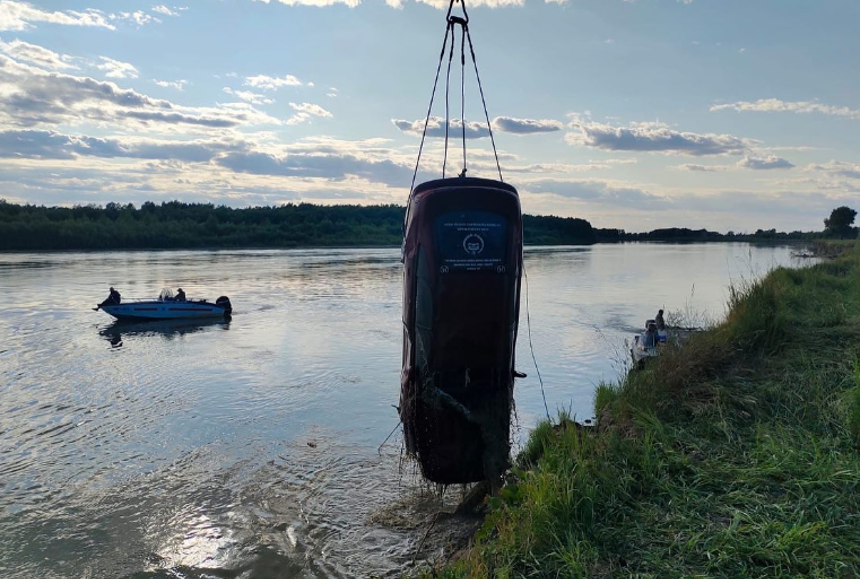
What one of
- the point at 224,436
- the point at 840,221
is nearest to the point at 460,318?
the point at 224,436

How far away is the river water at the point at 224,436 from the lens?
6824 millimetres

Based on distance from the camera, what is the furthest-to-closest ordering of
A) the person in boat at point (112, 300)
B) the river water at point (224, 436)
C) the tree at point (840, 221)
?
1. the tree at point (840, 221)
2. the person in boat at point (112, 300)
3. the river water at point (224, 436)

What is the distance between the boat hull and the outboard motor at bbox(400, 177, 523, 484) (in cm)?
2156

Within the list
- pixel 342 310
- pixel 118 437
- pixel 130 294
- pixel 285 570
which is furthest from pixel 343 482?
pixel 130 294

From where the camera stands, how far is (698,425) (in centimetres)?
526

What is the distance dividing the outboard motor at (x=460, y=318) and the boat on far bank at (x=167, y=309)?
2157 cm

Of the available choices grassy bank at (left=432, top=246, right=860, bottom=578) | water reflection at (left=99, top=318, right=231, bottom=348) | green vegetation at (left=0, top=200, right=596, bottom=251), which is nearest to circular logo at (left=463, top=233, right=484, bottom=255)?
grassy bank at (left=432, top=246, right=860, bottom=578)

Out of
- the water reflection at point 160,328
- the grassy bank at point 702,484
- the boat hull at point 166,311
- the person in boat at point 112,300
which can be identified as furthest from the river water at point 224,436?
the grassy bank at point 702,484

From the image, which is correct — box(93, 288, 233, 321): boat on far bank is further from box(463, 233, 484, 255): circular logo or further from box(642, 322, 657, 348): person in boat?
box(463, 233, 484, 255): circular logo

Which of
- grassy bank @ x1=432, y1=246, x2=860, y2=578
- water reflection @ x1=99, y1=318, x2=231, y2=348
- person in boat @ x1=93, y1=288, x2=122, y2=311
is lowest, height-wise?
water reflection @ x1=99, y1=318, x2=231, y2=348

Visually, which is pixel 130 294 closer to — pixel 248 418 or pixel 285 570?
pixel 248 418

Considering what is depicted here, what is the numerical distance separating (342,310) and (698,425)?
23059 millimetres

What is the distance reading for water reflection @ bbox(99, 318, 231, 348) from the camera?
2265 cm

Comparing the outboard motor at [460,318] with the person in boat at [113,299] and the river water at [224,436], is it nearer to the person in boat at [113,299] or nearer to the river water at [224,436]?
the river water at [224,436]
